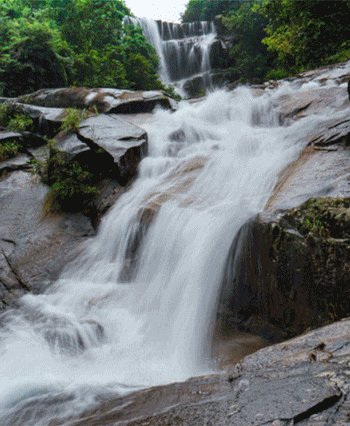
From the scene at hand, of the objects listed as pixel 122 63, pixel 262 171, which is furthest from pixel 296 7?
pixel 262 171

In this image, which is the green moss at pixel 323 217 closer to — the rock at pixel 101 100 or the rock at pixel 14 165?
the rock at pixel 14 165

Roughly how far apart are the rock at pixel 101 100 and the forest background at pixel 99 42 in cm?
149

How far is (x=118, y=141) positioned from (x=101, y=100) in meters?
2.87

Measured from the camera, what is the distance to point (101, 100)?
30.4 feet

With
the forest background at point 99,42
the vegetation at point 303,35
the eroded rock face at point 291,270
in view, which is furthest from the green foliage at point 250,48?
the eroded rock face at point 291,270

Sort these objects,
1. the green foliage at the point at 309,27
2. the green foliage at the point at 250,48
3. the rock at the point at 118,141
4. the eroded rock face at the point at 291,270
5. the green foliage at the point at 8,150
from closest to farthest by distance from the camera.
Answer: the eroded rock face at the point at 291,270
the rock at the point at 118,141
the green foliage at the point at 8,150
the green foliage at the point at 309,27
the green foliage at the point at 250,48

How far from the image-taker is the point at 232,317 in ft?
12.4

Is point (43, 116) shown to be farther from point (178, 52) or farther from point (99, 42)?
point (178, 52)

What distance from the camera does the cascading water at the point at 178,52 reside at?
59.3 ft

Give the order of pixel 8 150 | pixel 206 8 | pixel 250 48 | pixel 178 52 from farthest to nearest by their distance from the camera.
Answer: pixel 206 8, pixel 178 52, pixel 250 48, pixel 8 150

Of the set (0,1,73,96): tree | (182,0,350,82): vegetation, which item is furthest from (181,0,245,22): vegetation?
(0,1,73,96): tree

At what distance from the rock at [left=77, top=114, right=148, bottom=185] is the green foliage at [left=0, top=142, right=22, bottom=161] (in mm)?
1658

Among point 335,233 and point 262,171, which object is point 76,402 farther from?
point 262,171

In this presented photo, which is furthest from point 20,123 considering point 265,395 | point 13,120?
point 265,395
